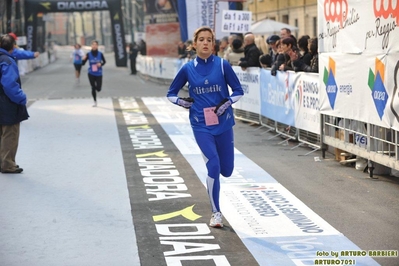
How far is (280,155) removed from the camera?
1362 centimetres

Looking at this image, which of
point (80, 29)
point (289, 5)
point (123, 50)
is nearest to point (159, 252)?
point (289, 5)

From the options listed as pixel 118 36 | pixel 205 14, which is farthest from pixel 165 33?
pixel 205 14

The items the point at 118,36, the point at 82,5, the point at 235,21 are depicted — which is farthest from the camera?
the point at 118,36

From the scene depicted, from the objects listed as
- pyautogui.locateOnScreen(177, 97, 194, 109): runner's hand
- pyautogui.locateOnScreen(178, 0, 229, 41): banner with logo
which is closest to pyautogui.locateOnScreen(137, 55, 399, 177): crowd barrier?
pyautogui.locateOnScreen(177, 97, 194, 109): runner's hand

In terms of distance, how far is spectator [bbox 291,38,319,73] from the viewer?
14.0m

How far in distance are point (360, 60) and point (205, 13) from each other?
19.7 metres

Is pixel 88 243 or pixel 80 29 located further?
pixel 80 29

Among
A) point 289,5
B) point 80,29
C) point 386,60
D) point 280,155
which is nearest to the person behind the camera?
point 386,60

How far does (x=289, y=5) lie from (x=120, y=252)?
36.0m

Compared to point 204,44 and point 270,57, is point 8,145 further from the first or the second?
point 270,57

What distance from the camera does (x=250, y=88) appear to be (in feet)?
60.9

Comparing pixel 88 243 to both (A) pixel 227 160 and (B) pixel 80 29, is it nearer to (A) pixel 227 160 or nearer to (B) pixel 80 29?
(A) pixel 227 160

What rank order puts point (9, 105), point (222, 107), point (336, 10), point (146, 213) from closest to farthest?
point (222, 107), point (146, 213), point (9, 105), point (336, 10)

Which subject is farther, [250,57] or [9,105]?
[250,57]
